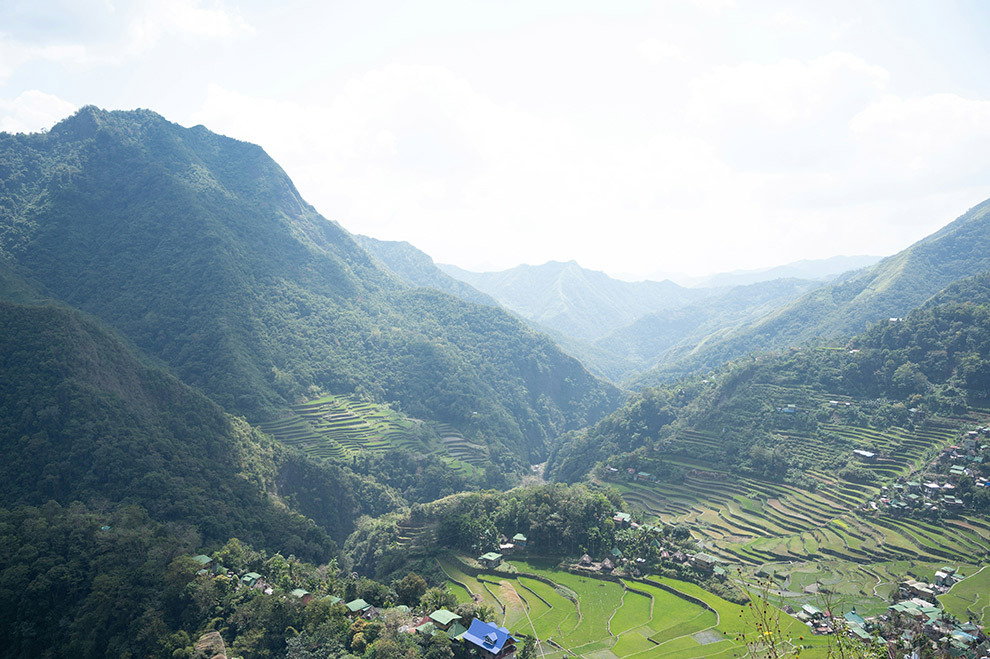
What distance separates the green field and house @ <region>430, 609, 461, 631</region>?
110 feet

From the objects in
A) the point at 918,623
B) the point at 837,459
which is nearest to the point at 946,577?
the point at 918,623

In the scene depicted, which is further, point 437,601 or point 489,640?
point 437,601

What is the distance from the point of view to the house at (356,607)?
34.8 metres

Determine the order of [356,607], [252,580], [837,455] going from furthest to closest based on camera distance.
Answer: [837,455]
[252,580]
[356,607]

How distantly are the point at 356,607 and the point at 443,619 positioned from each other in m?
6.24

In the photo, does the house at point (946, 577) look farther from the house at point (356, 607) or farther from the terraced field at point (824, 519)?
the house at point (356, 607)

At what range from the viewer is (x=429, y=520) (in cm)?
5803

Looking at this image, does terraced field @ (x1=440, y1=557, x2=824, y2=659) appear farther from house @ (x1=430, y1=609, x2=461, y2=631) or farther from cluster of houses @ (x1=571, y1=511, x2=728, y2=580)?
house @ (x1=430, y1=609, x2=461, y2=631)

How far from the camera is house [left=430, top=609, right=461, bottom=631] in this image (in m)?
32.5

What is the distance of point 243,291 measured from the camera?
94500 mm

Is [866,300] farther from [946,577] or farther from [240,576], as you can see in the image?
[240,576]

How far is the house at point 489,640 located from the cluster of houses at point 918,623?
1723 centimetres

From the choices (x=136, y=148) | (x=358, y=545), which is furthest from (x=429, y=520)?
(x=136, y=148)

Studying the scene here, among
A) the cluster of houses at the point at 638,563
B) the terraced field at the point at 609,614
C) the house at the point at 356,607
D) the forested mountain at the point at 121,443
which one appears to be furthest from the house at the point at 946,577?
the forested mountain at the point at 121,443
